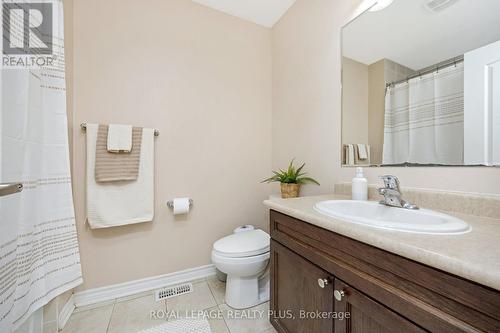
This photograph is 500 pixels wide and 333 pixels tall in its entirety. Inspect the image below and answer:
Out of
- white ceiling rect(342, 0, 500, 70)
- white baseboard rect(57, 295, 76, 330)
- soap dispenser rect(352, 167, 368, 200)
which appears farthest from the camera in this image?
white baseboard rect(57, 295, 76, 330)

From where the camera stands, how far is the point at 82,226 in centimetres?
141

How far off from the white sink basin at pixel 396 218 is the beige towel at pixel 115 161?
1.29 meters

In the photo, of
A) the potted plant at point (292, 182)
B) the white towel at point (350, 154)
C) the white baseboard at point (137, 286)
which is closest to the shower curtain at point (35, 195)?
the white baseboard at point (137, 286)

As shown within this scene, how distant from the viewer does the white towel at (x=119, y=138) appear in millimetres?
1396

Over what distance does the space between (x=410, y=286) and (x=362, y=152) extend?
853mm

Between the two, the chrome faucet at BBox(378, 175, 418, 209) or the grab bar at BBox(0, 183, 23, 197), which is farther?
the chrome faucet at BBox(378, 175, 418, 209)

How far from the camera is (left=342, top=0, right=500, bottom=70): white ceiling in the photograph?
0.80 metres

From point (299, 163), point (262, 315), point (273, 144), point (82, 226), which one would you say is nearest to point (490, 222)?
point (299, 163)

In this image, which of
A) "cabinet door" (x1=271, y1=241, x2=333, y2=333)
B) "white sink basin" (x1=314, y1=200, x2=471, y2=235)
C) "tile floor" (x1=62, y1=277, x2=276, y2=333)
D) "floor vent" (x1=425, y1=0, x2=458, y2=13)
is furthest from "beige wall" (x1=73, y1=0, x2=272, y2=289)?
"floor vent" (x1=425, y1=0, x2=458, y2=13)

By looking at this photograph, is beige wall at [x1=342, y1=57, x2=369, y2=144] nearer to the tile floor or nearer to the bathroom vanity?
the bathroom vanity

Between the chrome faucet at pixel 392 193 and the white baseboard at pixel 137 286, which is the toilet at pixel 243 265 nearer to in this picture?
the white baseboard at pixel 137 286

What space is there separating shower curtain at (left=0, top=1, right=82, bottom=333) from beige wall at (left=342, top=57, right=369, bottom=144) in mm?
1592

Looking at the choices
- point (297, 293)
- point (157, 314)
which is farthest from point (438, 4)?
point (157, 314)

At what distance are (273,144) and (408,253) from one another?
1.62 meters
